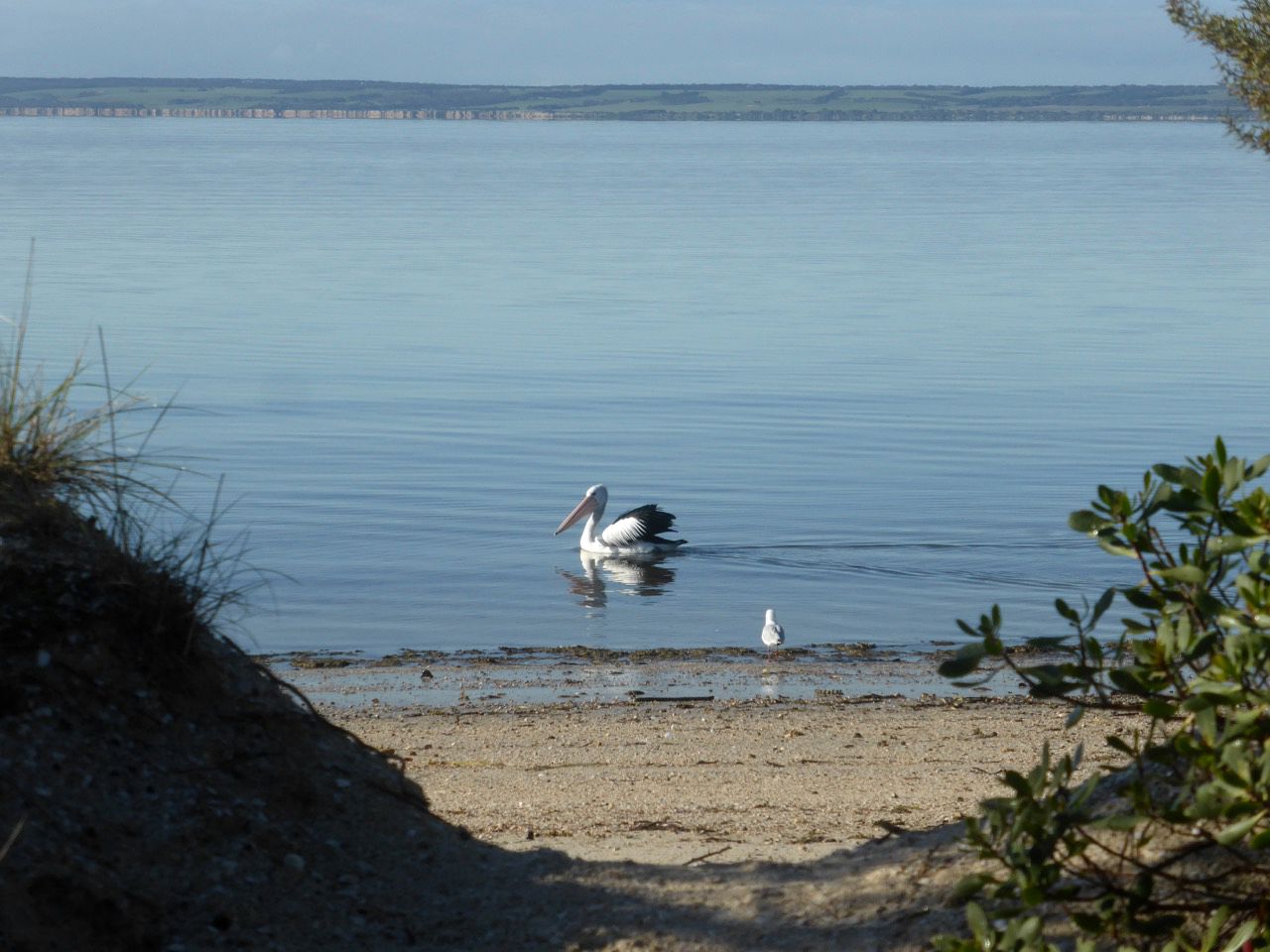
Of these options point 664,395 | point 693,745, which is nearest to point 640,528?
point 693,745

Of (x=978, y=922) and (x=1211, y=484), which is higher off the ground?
(x=1211, y=484)

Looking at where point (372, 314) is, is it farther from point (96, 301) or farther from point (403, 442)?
point (403, 442)

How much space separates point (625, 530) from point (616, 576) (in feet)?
1.62

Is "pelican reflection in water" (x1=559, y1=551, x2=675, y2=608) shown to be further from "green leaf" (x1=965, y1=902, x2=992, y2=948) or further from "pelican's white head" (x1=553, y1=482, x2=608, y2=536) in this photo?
"green leaf" (x1=965, y1=902, x2=992, y2=948)

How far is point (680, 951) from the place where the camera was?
15.7ft

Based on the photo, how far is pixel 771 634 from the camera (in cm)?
1344

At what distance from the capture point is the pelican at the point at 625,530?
17438 millimetres

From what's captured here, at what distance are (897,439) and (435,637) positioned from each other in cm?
1051

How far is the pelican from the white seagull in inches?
155

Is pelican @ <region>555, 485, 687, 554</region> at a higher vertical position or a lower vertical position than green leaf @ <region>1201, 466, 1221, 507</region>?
higher

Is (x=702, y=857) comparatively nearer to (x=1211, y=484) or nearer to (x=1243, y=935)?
(x=1243, y=935)

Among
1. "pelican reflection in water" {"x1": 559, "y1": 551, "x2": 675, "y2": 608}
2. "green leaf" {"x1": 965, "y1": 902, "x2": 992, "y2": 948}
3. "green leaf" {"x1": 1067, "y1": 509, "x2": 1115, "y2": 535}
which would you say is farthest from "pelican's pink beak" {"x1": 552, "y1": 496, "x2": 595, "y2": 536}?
"green leaf" {"x1": 965, "y1": 902, "x2": 992, "y2": 948}

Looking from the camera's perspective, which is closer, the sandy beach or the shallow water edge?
the sandy beach

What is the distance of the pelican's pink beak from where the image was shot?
1847 cm
